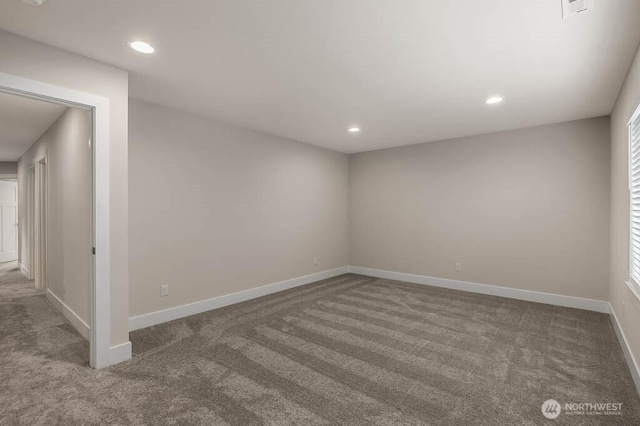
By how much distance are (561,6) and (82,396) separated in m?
3.97

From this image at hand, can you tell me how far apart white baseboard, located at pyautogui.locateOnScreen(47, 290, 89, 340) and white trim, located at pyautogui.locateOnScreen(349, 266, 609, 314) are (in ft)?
15.0

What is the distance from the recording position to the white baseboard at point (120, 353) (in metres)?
2.57

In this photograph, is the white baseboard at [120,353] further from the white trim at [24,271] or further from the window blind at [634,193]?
the white trim at [24,271]

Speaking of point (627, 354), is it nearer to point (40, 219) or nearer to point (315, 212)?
point (315, 212)

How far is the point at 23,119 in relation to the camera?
4031mm

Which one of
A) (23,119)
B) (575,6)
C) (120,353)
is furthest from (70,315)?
(575,6)

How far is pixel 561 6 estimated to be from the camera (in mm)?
1832

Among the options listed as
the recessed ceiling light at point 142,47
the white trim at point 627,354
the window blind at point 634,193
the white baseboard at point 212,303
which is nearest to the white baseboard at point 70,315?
the white baseboard at point 212,303

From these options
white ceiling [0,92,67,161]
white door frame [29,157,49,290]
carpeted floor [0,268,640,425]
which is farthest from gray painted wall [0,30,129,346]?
white door frame [29,157,49,290]

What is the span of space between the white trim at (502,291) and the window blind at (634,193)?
180 cm

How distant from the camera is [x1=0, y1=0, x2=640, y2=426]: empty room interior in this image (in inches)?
80.2

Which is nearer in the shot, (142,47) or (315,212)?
(142,47)

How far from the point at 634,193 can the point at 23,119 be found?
671cm

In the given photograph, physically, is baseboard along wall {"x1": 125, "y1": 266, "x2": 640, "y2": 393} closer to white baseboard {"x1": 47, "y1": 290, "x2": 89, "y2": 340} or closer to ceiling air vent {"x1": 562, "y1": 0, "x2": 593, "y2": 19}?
white baseboard {"x1": 47, "y1": 290, "x2": 89, "y2": 340}
